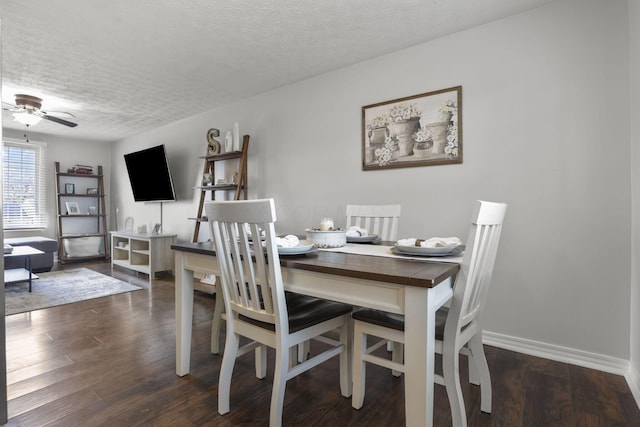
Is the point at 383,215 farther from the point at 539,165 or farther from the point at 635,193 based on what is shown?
the point at 635,193

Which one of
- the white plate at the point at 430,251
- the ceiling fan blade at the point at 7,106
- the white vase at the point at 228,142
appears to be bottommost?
the white plate at the point at 430,251

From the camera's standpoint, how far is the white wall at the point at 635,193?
1757mm

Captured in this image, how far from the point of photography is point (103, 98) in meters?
3.93

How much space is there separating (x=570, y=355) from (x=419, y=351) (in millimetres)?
1665

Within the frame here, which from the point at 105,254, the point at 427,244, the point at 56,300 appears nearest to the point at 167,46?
the point at 427,244

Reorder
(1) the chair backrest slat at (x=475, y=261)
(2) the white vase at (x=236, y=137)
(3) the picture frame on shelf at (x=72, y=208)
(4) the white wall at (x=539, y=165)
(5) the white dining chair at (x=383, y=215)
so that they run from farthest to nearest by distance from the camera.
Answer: (3) the picture frame on shelf at (x=72, y=208)
(2) the white vase at (x=236, y=137)
(5) the white dining chair at (x=383, y=215)
(4) the white wall at (x=539, y=165)
(1) the chair backrest slat at (x=475, y=261)

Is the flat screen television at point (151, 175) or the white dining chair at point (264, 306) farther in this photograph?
the flat screen television at point (151, 175)

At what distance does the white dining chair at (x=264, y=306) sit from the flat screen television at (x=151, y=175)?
144 inches

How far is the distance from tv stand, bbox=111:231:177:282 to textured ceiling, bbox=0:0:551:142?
1916mm

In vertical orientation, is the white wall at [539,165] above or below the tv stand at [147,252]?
above

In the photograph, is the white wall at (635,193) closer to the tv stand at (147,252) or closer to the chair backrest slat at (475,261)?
the chair backrest slat at (475,261)

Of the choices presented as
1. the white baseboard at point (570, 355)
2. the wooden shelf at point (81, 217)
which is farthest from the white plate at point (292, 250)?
the wooden shelf at point (81, 217)

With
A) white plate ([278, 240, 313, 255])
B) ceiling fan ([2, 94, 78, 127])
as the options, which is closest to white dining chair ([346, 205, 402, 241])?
white plate ([278, 240, 313, 255])

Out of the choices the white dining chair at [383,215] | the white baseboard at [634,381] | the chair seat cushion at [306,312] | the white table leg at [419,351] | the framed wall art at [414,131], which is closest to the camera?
the white table leg at [419,351]
